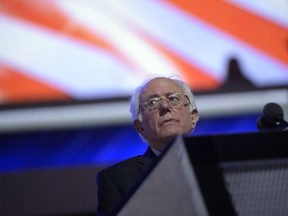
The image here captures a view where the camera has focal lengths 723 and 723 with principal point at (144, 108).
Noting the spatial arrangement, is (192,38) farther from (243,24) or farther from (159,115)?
(159,115)

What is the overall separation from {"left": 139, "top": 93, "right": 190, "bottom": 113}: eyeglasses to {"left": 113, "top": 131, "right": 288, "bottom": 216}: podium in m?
0.98

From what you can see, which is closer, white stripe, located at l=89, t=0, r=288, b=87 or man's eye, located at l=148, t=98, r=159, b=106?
man's eye, located at l=148, t=98, r=159, b=106

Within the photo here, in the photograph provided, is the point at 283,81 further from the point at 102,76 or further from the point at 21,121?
the point at 21,121

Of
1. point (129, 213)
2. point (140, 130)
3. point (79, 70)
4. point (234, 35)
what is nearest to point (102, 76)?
point (79, 70)

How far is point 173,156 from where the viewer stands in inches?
44.1

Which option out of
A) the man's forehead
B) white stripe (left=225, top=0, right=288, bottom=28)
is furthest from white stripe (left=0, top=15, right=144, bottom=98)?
the man's forehead

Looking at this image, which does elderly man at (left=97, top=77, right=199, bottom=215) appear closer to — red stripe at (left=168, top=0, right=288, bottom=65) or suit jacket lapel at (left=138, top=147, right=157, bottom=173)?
suit jacket lapel at (left=138, top=147, right=157, bottom=173)

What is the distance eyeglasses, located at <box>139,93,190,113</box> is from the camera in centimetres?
216

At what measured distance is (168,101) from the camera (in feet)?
7.10

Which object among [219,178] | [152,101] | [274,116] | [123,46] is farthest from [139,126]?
[123,46]

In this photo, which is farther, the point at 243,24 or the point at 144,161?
the point at 243,24

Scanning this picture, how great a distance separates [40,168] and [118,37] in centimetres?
79

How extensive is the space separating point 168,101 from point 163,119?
85 millimetres

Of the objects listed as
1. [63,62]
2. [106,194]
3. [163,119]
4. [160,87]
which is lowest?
[106,194]
